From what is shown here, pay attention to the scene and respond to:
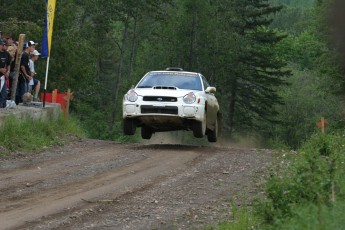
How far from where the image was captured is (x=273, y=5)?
75.9m

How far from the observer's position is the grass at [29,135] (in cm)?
1622

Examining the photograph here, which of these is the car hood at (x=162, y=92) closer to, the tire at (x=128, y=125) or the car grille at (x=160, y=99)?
the car grille at (x=160, y=99)

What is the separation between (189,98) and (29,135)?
364cm

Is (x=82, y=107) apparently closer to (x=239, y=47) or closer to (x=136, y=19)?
(x=136, y=19)

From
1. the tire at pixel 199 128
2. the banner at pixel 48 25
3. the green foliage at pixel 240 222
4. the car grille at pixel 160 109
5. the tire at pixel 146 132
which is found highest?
the banner at pixel 48 25

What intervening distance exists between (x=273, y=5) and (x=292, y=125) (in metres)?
14.2

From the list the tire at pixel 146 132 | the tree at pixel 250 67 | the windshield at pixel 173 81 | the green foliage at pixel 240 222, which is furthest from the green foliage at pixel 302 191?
the tree at pixel 250 67

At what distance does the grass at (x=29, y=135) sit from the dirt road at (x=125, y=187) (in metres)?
0.42

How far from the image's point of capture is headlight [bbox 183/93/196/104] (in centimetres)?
1862

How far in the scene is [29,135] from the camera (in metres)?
17.3

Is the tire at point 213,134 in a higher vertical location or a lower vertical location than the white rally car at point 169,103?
lower

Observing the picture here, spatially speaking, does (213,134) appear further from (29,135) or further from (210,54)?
(210,54)

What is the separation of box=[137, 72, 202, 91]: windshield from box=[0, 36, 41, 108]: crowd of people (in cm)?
272

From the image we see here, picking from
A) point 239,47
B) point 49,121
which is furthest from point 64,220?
point 239,47
